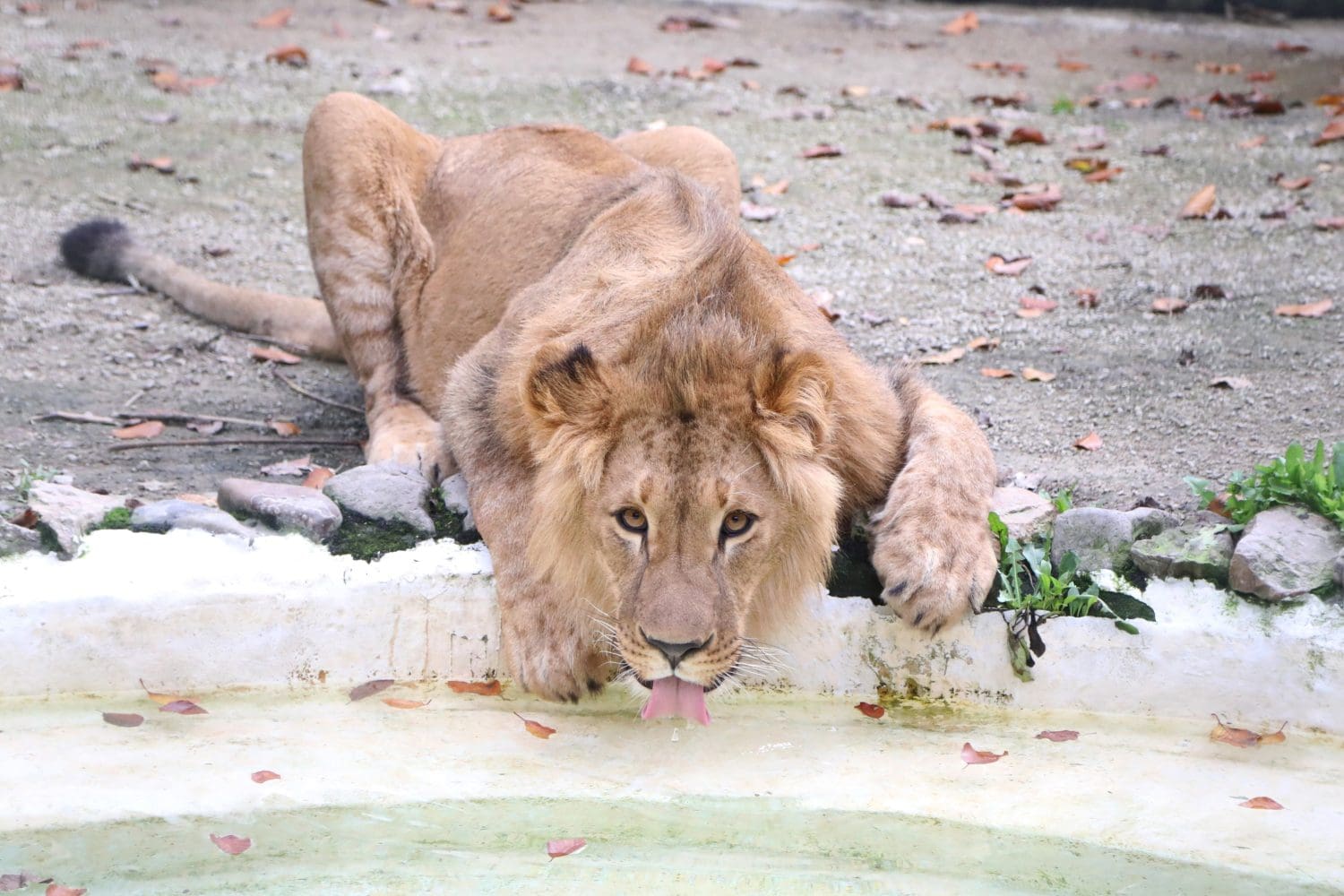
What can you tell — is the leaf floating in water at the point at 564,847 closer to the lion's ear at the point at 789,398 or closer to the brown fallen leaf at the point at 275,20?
the lion's ear at the point at 789,398

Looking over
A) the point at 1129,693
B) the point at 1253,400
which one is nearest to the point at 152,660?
the point at 1129,693

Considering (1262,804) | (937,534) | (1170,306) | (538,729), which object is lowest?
(538,729)

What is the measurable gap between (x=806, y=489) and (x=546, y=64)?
8027 millimetres

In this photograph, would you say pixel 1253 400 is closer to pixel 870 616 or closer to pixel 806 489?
pixel 870 616

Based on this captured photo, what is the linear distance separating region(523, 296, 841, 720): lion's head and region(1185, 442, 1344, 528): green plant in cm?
121

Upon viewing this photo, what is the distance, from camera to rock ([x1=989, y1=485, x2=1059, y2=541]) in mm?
4082

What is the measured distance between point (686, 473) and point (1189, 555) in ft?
4.75

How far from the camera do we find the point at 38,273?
23.4 feet

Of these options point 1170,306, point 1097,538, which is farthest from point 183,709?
point 1170,306

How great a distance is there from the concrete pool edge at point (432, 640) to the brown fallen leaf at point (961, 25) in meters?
9.25

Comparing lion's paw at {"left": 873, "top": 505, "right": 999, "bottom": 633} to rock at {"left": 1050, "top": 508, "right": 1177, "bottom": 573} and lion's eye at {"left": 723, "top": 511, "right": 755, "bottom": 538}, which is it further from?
lion's eye at {"left": 723, "top": 511, "right": 755, "bottom": 538}

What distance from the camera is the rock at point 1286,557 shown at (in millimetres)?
3781

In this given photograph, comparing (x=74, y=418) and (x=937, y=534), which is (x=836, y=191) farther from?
(x=937, y=534)

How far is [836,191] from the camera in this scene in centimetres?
850
